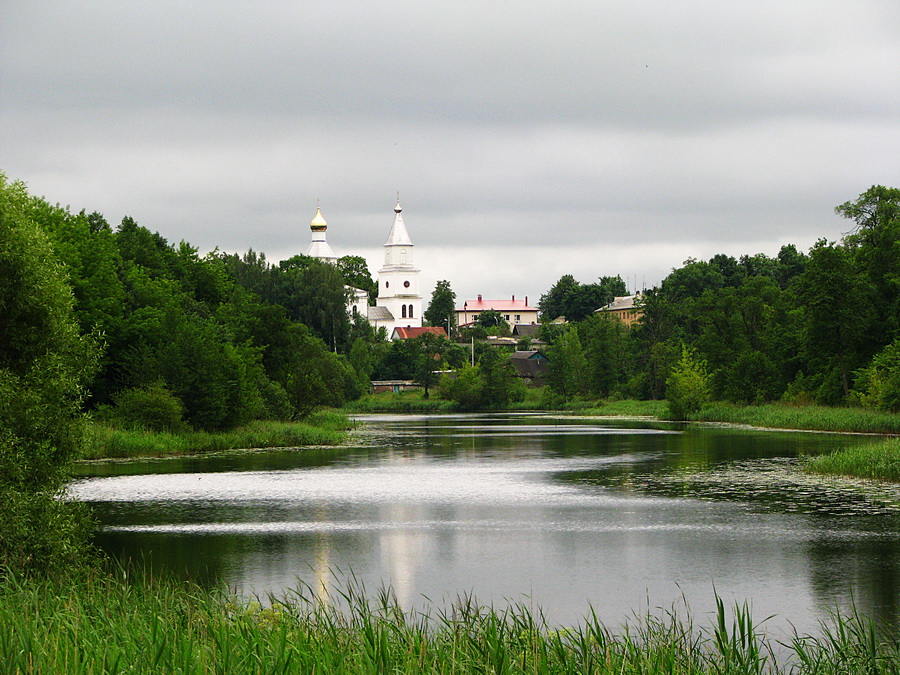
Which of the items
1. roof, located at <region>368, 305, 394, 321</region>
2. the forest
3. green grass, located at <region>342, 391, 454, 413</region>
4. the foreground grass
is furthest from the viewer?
roof, located at <region>368, 305, 394, 321</region>

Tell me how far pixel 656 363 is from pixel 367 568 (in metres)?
76.2

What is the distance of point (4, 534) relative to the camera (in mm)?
14289

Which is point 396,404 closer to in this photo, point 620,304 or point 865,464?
point 865,464

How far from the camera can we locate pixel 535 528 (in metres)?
23.0

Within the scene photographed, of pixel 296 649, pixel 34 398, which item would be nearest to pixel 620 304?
pixel 34 398

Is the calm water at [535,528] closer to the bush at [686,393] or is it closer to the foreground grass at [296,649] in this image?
the foreground grass at [296,649]

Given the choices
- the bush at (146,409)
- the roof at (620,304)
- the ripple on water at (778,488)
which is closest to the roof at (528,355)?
the roof at (620,304)

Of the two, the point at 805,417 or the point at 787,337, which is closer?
the point at 805,417

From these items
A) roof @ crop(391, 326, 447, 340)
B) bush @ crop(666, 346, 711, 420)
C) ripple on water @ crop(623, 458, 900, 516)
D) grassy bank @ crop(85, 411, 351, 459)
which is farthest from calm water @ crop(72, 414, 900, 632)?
roof @ crop(391, 326, 447, 340)

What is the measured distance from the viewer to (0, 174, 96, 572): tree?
48.3ft

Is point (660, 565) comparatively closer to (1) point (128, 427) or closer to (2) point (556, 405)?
(1) point (128, 427)

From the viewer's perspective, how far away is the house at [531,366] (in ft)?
406

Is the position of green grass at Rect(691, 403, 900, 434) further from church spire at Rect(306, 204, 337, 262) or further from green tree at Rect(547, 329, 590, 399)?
church spire at Rect(306, 204, 337, 262)

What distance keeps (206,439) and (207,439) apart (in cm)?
7
